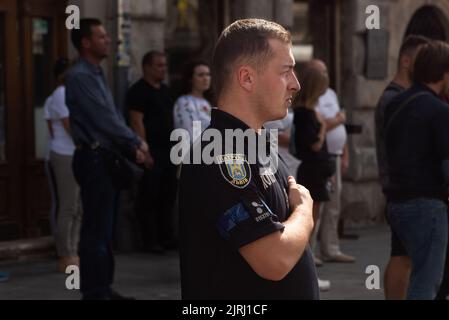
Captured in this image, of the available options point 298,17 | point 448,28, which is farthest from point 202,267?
point 448,28

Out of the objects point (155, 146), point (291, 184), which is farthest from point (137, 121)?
point (291, 184)

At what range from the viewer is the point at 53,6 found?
33.7 feet

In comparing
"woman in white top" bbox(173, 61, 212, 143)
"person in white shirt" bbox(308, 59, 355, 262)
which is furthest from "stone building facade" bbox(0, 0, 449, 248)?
"person in white shirt" bbox(308, 59, 355, 262)

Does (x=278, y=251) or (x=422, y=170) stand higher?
(x=278, y=251)

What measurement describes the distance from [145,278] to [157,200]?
1.46 m

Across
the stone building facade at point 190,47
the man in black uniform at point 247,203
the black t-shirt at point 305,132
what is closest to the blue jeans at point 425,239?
the black t-shirt at point 305,132

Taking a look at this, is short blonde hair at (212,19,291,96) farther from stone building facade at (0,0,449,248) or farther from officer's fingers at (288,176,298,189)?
stone building facade at (0,0,449,248)

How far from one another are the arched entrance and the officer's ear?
11.0 metres

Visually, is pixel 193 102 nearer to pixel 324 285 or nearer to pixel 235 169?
pixel 324 285

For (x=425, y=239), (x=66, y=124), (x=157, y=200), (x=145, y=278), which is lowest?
(x=145, y=278)

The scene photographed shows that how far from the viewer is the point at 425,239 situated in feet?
19.8

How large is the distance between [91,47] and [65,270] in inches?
88.9

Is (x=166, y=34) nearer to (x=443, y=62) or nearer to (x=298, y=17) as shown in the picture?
(x=298, y=17)

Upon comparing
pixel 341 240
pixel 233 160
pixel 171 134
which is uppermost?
pixel 233 160
